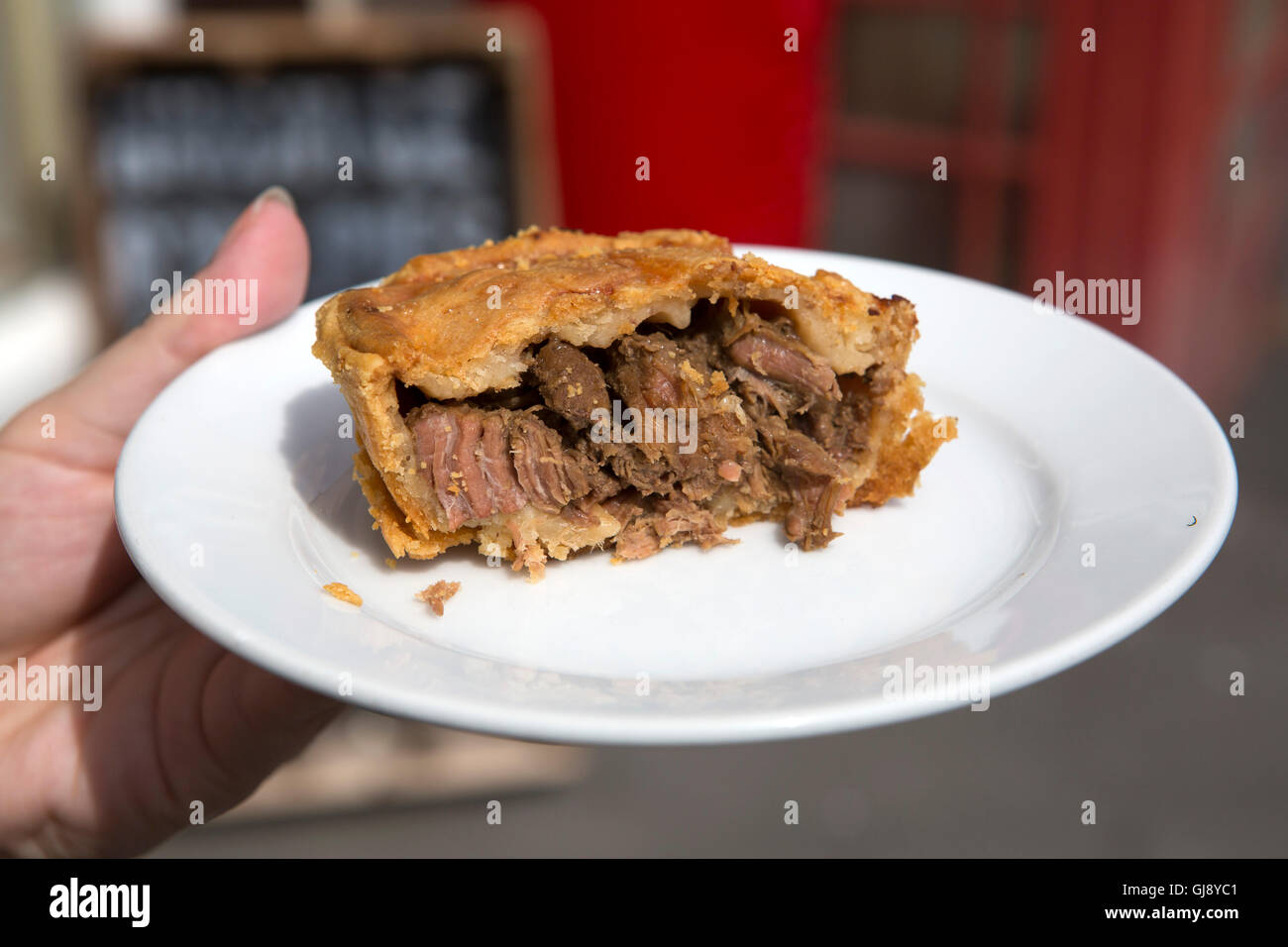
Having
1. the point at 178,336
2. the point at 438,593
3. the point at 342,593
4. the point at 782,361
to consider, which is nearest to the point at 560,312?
the point at 782,361

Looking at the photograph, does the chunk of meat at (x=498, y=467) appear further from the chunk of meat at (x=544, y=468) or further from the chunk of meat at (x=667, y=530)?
the chunk of meat at (x=667, y=530)

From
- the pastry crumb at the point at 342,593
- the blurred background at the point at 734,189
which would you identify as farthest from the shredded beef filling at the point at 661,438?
the blurred background at the point at 734,189

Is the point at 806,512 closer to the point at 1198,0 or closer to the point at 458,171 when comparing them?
the point at 458,171

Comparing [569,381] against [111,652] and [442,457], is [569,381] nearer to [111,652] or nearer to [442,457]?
[442,457]

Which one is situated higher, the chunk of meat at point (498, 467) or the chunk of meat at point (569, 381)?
the chunk of meat at point (569, 381)

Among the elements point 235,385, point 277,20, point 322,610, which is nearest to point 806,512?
point 322,610

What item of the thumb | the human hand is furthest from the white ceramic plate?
the human hand
